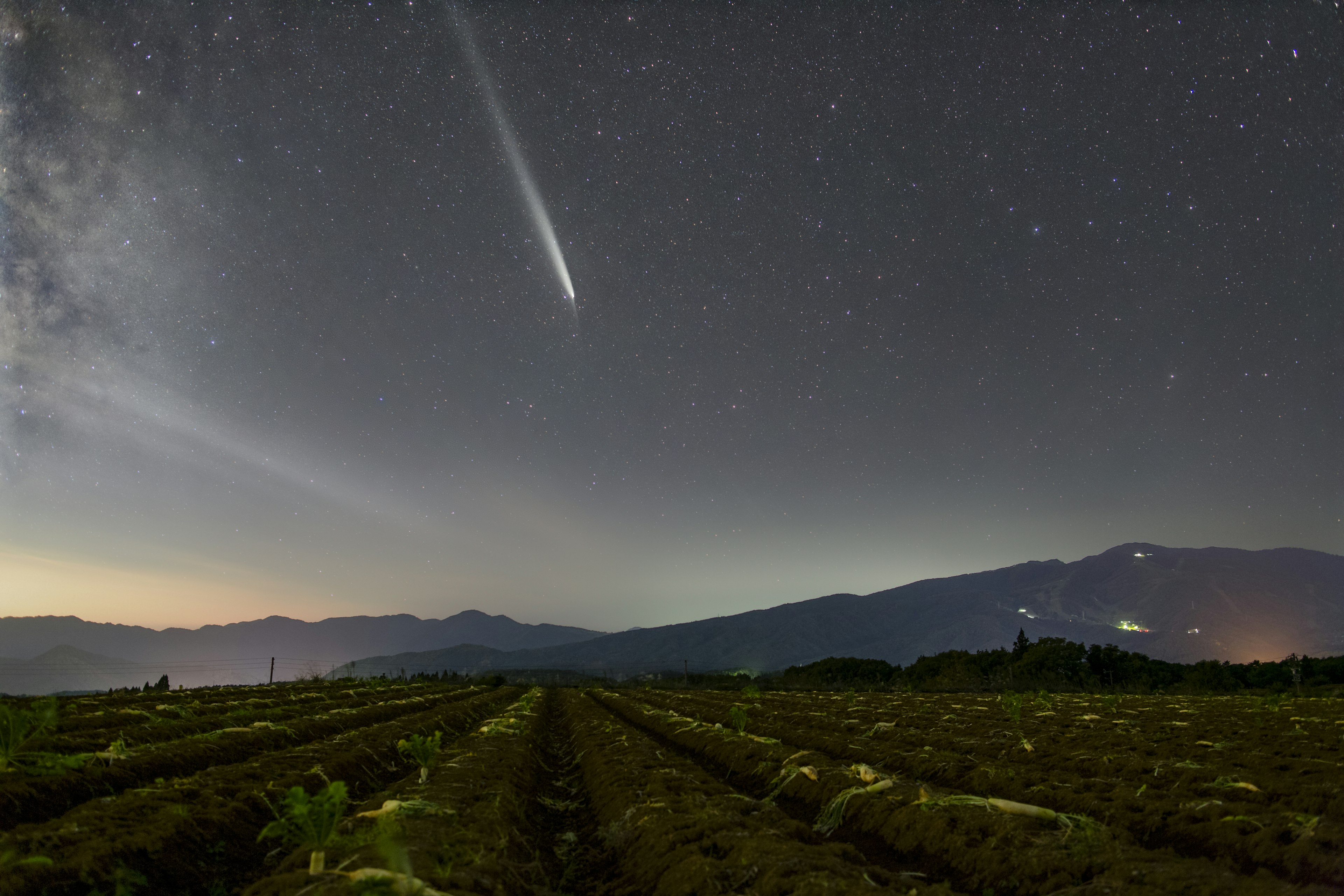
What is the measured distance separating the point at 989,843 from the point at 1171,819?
2.40 meters

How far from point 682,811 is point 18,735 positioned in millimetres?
9321

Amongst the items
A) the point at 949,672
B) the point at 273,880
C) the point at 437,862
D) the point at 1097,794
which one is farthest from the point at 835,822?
the point at 949,672

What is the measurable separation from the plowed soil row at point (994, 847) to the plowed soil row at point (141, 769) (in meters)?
10.2

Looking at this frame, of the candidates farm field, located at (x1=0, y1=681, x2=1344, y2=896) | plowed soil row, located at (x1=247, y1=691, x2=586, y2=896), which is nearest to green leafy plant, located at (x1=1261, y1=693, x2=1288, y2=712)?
farm field, located at (x1=0, y1=681, x2=1344, y2=896)

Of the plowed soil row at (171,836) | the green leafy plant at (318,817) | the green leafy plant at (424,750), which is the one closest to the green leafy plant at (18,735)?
the plowed soil row at (171,836)

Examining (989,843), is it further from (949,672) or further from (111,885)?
(949,672)

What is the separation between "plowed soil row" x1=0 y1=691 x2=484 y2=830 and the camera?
7.88m

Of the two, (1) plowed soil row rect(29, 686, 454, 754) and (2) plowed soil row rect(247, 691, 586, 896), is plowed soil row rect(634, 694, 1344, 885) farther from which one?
(1) plowed soil row rect(29, 686, 454, 754)

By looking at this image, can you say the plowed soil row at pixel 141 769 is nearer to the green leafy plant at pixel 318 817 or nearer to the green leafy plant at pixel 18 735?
the green leafy plant at pixel 18 735

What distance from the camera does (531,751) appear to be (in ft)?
50.3

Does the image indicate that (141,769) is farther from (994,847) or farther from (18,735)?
(994,847)

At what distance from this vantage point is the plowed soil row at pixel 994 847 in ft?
15.7

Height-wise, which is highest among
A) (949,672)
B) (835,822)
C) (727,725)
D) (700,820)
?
(700,820)

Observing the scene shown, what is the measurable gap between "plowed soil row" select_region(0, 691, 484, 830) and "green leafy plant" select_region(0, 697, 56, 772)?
0.40 meters
